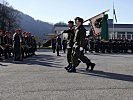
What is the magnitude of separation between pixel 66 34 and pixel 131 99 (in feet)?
21.0

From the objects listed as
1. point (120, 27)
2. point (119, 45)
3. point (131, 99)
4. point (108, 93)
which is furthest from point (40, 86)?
point (120, 27)

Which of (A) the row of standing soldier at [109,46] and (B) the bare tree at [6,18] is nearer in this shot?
(A) the row of standing soldier at [109,46]

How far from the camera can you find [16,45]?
57.2 ft

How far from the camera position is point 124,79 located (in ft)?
30.9

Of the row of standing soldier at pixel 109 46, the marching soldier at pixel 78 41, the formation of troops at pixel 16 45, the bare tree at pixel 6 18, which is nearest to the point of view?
the marching soldier at pixel 78 41

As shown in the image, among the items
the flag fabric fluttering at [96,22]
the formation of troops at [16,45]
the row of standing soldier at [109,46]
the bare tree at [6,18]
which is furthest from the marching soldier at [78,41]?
the bare tree at [6,18]

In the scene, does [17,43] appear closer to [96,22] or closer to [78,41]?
[96,22]

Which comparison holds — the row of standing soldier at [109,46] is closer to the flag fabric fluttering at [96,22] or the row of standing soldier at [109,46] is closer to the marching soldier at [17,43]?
the flag fabric fluttering at [96,22]

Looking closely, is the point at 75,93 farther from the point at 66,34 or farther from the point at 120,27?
the point at 120,27

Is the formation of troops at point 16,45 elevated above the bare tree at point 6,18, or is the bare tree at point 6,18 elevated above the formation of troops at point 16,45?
the bare tree at point 6,18

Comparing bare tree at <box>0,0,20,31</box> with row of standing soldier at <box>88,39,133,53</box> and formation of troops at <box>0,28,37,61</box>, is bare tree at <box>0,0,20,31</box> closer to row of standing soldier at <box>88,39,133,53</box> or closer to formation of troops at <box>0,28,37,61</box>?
row of standing soldier at <box>88,39,133,53</box>

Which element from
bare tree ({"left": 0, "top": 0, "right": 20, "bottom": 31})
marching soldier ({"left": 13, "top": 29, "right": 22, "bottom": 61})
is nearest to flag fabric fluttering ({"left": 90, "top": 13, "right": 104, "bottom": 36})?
marching soldier ({"left": 13, "top": 29, "right": 22, "bottom": 61})

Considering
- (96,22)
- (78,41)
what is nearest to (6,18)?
(96,22)

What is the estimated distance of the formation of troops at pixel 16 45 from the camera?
1736cm
